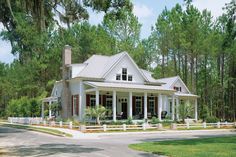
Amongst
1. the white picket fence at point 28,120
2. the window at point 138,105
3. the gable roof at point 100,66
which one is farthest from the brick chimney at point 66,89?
the window at point 138,105

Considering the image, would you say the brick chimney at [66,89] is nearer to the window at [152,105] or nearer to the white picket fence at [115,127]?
the window at [152,105]

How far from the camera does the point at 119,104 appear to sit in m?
43.4

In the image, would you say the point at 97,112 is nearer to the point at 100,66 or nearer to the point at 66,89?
the point at 66,89

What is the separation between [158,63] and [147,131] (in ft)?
120

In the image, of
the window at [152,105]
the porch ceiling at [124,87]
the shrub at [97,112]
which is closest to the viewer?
the shrub at [97,112]

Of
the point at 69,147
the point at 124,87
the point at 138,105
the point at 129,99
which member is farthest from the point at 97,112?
the point at 69,147

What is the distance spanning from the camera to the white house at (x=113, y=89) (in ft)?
132

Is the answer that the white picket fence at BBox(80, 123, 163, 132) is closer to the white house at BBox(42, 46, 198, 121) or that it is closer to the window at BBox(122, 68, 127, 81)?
the white house at BBox(42, 46, 198, 121)

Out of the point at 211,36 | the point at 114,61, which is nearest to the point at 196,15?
the point at 211,36

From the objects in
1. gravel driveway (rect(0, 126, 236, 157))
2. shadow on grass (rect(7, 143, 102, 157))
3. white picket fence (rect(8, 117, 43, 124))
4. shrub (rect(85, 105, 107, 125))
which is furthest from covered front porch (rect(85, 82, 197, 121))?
shadow on grass (rect(7, 143, 102, 157))

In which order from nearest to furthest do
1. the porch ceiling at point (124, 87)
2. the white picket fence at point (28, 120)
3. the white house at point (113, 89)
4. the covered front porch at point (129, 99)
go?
1. the porch ceiling at point (124, 87)
2. the covered front porch at point (129, 99)
3. the white house at point (113, 89)
4. the white picket fence at point (28, 120)

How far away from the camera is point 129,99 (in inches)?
1550

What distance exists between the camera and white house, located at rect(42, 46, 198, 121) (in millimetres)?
40156

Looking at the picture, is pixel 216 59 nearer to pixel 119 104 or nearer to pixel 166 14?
pixel 166 14
